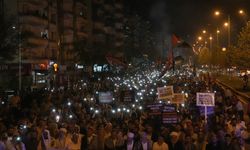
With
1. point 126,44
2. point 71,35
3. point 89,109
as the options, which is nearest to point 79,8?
point 71,35

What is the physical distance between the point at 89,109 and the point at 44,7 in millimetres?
49257

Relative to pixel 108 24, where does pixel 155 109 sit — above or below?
below

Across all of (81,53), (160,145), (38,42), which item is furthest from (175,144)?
(81,53)

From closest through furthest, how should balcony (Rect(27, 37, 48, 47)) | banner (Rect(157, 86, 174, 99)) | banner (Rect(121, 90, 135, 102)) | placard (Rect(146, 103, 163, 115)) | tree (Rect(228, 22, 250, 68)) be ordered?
placard (Rect(146, 103, 163, 115)) < banner (Rect(157, 86, 174, 99)) < banner (Rect(121, 90, 135, 102)) < tree (Rect(228, 22, 250, 68)) < balcony (Rect(27, 37, 48, 47))

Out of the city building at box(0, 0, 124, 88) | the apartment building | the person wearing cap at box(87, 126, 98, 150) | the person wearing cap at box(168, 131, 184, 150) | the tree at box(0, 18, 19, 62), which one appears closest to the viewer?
the person wearing cap at box(168, 131, 184, 150)

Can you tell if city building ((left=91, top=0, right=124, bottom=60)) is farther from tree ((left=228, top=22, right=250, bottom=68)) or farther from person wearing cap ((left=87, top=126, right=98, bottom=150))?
person wearing cap ((left=87, top=126, right=98, bottom=150))

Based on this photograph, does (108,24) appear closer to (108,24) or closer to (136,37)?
(108,24)

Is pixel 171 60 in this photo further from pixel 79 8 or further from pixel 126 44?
pixel 126 44

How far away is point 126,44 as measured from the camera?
14112 centimetres

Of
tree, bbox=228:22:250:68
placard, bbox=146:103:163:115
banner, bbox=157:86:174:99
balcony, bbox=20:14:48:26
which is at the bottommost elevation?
placard, bbox=146:103:163:115

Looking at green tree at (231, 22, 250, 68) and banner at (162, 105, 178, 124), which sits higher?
green tree at (231, 22, 250, 68)

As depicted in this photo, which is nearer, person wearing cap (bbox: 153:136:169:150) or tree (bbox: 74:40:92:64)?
person wearing cap (bbox: 153:136:169:150)

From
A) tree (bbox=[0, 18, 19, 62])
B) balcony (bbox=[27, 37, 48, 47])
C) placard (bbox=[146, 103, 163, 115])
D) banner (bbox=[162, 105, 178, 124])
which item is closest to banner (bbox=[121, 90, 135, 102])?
placard (bbox=[146, 103, 163, 115])

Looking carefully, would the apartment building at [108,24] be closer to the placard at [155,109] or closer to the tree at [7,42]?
the tree at [7,42]
